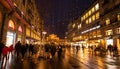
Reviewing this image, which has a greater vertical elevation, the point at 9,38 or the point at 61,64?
the point at 9,38

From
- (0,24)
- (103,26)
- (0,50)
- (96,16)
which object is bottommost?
(0,50)

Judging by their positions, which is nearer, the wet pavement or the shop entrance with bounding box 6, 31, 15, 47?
the wet pavement

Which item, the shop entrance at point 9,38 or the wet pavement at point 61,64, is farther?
the shop entrance at point 9,38

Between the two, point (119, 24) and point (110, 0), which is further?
point (110, 0)

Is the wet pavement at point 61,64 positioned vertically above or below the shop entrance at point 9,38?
below

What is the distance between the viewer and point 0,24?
23891 millimetres

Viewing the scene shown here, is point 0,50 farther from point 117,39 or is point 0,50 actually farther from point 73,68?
point 117,39

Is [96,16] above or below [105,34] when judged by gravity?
above

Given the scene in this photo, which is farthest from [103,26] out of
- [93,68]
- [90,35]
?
[93,68]

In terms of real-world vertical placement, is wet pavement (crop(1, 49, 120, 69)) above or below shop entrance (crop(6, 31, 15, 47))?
below

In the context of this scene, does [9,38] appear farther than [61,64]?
Yes

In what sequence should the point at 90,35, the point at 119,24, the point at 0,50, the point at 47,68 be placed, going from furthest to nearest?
the point at 90,35 < the point at 119,24 < the point at 0,50 < the point at 47,68

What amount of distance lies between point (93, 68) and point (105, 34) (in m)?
44.8

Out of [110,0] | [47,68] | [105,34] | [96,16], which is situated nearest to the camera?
[47,68]
